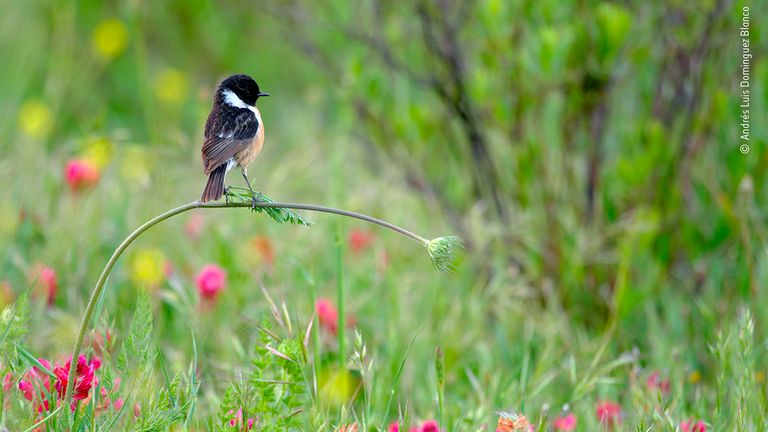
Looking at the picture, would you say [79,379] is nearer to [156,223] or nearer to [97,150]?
[156,223]

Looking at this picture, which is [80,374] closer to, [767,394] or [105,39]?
[767,394]

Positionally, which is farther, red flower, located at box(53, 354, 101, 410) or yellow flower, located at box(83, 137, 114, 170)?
yellow flower, located at box(83, 137, 114, 170)

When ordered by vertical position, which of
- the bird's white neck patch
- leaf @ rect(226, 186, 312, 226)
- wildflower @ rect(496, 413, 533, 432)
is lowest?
wildflower @ rect(496, 413, 533, 432)

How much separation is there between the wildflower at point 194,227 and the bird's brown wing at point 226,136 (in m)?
2.10

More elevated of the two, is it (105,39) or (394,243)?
(105,39)

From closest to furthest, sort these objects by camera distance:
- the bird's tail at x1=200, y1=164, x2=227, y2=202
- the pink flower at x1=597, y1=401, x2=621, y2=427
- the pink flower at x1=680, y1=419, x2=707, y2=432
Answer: the bird's tail at x1=200, y1=164, x2=227, y2=202, the pink flower at x1=680, y1=419, x2=707, y2=432, the pink flower at x1=597, y1=401, x2=621, y2=427

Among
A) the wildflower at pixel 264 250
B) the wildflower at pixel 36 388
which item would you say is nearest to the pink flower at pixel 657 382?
the wildflower at pixel 264 250

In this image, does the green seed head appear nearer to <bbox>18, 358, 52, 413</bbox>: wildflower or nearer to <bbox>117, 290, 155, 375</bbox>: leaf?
<bbox>117, 290, 155, 375</bbox>: leaf

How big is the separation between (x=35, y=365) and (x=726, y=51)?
3.00m

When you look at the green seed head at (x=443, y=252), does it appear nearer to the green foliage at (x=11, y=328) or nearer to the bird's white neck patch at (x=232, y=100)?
the bird's white neck patch at (x=232, y=100)

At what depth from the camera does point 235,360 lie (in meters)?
2.93

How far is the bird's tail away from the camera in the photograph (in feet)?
6.08

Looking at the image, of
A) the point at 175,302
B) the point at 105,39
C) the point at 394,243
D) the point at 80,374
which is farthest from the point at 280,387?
the point at 105,39

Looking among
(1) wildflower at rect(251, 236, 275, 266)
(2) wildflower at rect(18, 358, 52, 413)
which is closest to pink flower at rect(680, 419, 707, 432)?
(2) wildflower at rect(18, 358, 52, 413)
